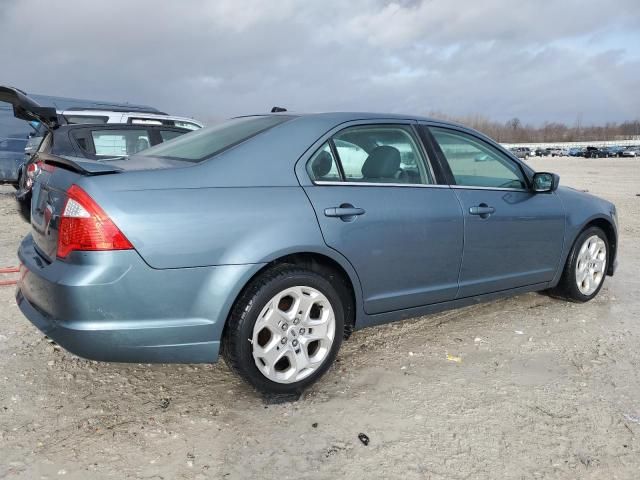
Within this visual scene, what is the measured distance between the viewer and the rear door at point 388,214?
9.73 ft

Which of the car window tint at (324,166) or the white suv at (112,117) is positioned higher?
the white suv at (112,117)

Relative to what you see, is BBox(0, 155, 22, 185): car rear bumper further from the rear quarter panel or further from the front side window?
the rear quarter panel

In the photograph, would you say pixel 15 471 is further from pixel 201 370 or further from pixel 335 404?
pixel 335 404

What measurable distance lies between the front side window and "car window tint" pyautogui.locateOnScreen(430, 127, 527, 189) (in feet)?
0.86

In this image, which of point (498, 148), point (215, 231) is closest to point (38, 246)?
point (215, 231)

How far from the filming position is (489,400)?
2877mm

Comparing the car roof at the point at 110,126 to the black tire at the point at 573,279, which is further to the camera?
the car roof at the point at 110,126

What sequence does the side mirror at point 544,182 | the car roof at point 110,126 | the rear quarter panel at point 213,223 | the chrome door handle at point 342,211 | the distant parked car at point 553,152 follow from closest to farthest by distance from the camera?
the rear quarter panel at point 213,223
the chrome door handle at point 342,211
the side mirror at point 544,182
the car roof at point 110,126
the distant parked car at point 553,152

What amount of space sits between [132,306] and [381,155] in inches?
68.2

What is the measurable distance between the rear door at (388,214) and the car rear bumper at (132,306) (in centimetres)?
62

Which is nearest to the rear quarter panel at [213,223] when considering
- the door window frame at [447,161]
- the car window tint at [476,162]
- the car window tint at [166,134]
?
the door window frame at [447,161]

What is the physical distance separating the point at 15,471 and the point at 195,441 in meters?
0.72

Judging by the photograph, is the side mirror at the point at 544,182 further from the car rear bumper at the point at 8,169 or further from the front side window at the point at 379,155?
the car rear bumper at the point at 8,169

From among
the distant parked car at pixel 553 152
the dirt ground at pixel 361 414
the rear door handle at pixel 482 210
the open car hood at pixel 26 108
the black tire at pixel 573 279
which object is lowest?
the dirt ground at pixel 361 414
